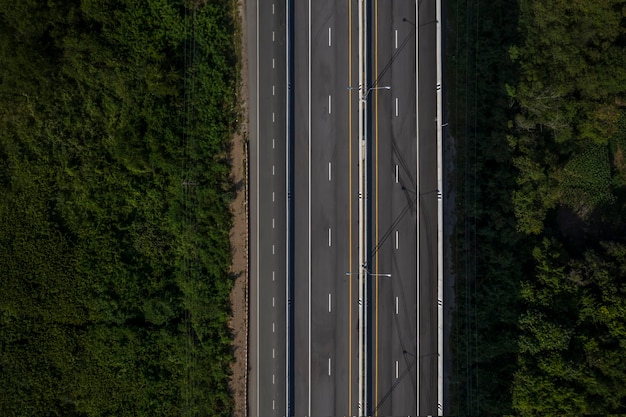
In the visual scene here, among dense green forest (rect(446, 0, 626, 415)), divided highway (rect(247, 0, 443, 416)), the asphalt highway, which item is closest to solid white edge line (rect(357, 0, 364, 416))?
divided highway (rect(247, 0, 443, 416))

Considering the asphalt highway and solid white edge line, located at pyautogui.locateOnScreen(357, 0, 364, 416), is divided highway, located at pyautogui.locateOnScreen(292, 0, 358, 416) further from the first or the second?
the asphalt highway

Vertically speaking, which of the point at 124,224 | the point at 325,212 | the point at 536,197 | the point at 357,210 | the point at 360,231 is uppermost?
the point at 536,197

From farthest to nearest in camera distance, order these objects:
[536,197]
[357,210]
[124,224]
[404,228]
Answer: [124,224] < [357,210] < [404,228] < [536,197]

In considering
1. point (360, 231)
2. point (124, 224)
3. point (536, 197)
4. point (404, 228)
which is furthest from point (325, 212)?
point (124, 224)

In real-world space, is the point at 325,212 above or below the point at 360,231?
above

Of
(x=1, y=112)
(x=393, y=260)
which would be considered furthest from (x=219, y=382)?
(x=1, y=112)

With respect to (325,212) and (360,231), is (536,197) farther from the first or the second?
(325,212)
